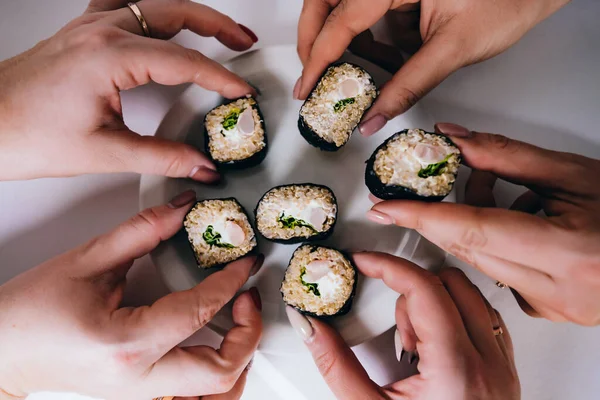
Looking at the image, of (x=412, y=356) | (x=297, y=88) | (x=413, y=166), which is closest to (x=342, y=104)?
(x=297, y=88)

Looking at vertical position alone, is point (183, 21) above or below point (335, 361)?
above

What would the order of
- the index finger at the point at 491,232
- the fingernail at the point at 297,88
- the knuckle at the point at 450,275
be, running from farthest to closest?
the fingernail at the point at 297,88
the knuckle at the point at 450,275
the index finger at the point at 491,232

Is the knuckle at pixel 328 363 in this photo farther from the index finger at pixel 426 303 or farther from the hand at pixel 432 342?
the index finger at pixel 426 303

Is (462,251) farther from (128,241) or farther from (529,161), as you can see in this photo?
(128,241)

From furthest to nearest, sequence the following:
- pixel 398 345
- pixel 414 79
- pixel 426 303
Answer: pixel 398 345
pixel 414 79
pixel 426 303

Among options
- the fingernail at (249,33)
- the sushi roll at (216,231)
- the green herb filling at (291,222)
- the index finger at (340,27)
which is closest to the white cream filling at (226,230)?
the sushi roll at (216,231)

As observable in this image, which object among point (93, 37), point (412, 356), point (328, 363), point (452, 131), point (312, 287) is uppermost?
point (93, 37)
